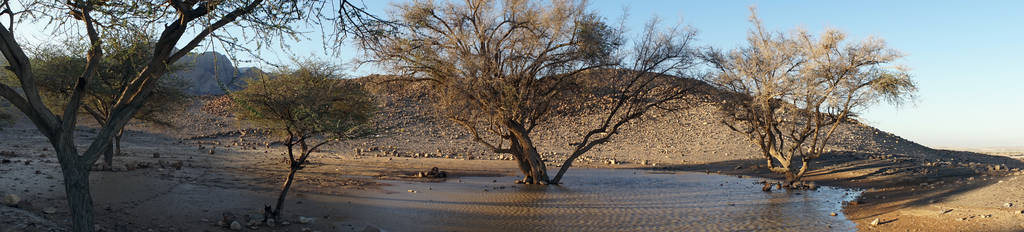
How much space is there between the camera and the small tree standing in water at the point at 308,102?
9.69m

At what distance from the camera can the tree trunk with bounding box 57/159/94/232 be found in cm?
566

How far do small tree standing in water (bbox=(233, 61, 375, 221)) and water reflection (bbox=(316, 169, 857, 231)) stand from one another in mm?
1693

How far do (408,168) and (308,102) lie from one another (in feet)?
26.3

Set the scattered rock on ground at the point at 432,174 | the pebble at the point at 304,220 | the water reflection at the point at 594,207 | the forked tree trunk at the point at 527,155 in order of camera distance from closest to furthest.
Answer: the pebble at the point at 304,220 → the water reflection at the point at 594,207 → the forked tree trunk at the point at 527,155 → the scattered rock on ground at the point at 432,174

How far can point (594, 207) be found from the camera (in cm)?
1242

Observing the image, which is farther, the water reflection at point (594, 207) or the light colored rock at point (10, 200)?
the water reflection at point (594, 207)

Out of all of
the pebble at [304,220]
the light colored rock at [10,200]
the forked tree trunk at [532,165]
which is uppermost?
the forked tree trunk at [532,165]

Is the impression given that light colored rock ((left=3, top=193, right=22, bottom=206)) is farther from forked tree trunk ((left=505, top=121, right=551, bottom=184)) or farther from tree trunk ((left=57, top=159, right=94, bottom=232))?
forked tree trunk ((left=505, top=121, right=551, bottom=184))

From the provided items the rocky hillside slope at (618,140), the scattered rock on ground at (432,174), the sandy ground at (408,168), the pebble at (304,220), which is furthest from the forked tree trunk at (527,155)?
the rocky hillside slope at (618,140)

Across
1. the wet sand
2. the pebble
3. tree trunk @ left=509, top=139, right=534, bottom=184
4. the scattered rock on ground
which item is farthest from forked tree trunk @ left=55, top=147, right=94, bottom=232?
the scattered rock on ground

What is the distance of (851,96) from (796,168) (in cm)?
818

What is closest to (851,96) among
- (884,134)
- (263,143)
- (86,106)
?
(86,106)

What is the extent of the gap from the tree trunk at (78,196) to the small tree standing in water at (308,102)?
3.61 metres

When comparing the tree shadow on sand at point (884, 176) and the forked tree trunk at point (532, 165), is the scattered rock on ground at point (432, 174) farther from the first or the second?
the tree shadow on sand at point (884, 176)
